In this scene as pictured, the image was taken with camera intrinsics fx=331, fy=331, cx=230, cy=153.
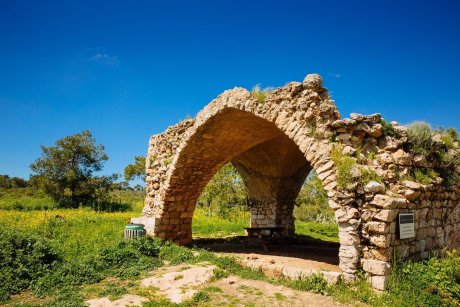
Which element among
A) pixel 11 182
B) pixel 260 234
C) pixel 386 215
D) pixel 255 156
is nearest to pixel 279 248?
pixel 260 234

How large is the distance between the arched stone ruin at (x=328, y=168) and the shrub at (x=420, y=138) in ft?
0.65

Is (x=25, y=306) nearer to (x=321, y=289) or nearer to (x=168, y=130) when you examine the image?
(x=321, y=289)

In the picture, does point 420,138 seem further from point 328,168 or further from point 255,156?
point 255,156

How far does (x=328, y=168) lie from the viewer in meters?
6.48

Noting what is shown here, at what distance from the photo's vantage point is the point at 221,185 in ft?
73.9

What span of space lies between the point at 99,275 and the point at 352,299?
4899 mm

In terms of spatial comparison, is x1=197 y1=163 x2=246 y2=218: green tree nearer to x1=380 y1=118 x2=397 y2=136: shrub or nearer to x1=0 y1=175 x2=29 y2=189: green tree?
x1=380 y1=118 x2=397 y2=136: shrub

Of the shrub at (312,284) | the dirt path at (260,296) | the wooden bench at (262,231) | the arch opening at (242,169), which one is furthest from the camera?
the wooden bench at (262,231)

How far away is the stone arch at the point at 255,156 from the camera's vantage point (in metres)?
6.79

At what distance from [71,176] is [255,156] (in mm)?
17507

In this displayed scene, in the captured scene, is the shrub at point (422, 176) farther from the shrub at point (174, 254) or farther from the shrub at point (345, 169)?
the shrub at point (174, 254)

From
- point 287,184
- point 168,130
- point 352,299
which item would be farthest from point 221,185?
point 352,299

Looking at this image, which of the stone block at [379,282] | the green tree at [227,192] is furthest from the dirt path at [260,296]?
the green tree at [227,192]

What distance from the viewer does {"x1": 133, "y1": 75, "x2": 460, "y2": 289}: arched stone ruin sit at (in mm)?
5922
